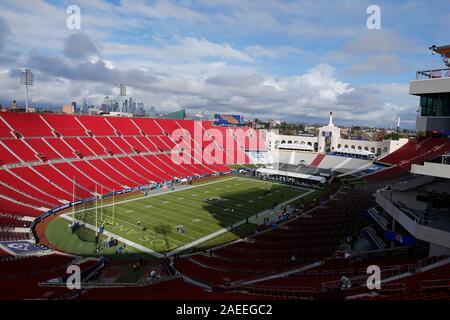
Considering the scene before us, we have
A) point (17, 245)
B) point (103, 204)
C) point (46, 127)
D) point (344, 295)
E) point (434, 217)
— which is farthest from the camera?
point (46, 127)

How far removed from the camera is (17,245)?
24328 mm

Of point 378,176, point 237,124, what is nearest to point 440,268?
point 378,176

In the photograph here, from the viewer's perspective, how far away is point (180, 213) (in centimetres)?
3716

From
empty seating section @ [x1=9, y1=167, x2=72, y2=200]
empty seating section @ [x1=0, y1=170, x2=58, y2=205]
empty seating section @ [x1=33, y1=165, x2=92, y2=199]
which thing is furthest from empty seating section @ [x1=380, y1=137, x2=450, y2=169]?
empty seating section @ [x1=9, y1=167, x2=72, y2=200]

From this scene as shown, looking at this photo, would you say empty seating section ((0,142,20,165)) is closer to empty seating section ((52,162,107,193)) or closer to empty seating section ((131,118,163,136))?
empty seating section ((52,162,107,193))

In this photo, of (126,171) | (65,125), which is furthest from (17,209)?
(65,125)

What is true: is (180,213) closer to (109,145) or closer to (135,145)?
(109,145)

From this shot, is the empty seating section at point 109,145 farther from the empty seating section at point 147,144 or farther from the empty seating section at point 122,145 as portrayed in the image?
the empty seating section at point 147,144

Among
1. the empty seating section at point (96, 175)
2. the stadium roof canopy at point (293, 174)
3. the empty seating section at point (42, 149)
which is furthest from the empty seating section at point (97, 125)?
the stadium roof canopy at point (293, 174)

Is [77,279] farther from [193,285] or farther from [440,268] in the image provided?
[440,268]

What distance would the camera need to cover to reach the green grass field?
2967cm

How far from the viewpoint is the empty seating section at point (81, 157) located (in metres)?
37.9

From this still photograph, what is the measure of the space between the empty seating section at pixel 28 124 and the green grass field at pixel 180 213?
1849 centimetres
